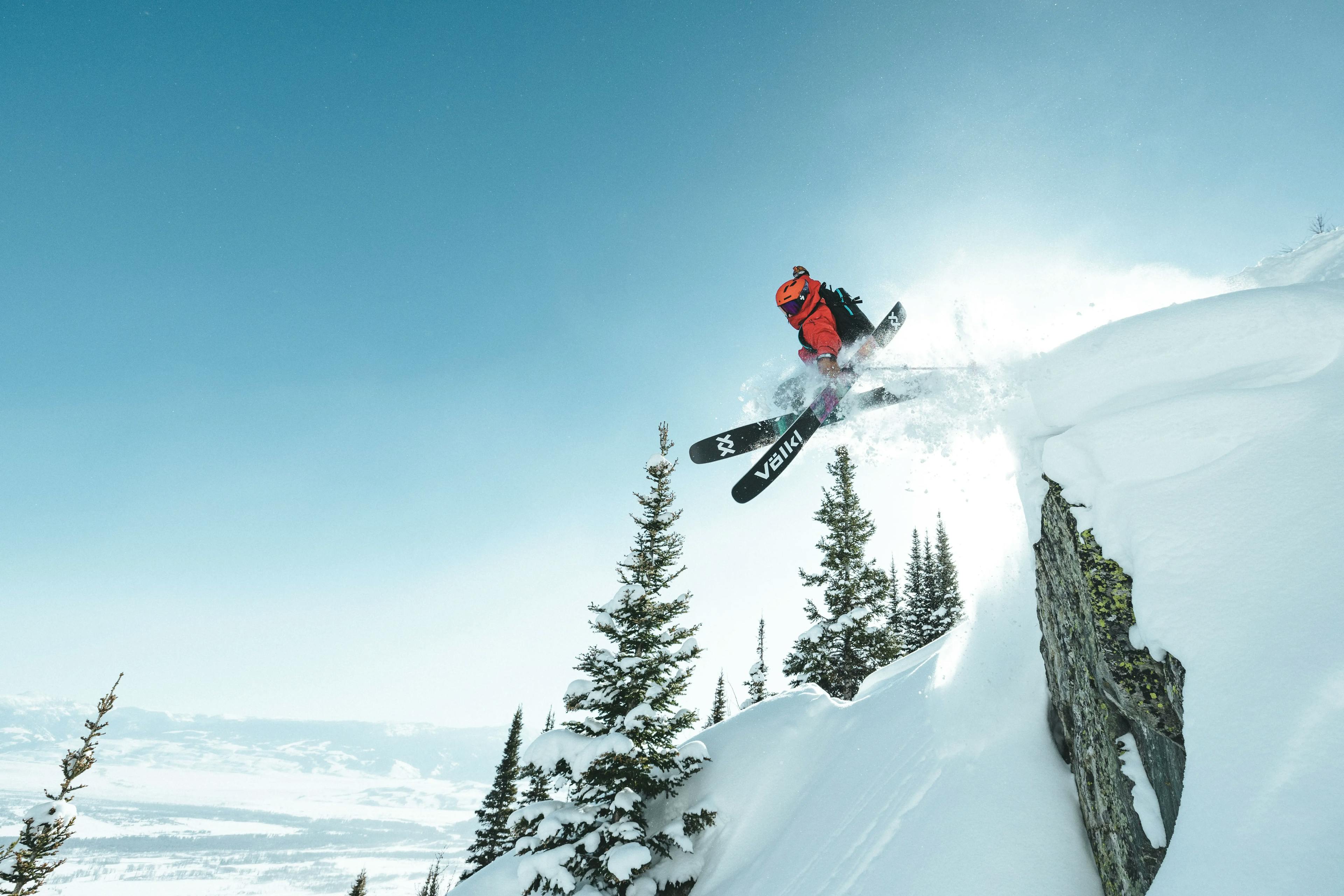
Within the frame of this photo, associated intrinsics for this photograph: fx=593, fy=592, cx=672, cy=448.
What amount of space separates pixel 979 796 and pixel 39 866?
20.6 metres

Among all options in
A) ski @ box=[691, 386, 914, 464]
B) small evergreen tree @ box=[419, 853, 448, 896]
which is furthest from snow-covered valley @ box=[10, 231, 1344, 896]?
small evergreen tree @ box=[419, 853, 448, 896]

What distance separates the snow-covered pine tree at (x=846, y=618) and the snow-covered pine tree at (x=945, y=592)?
945 cm

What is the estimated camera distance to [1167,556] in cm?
378

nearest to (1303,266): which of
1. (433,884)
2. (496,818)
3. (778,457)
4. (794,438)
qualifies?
(794,438)

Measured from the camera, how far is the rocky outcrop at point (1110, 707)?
3779 millimetres

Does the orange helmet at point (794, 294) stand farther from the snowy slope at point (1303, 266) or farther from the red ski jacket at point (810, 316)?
the snowy slope at point (1303, 266)

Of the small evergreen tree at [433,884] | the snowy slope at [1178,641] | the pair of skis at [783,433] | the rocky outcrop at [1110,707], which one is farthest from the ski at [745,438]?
the small evergreen tree at [433,884]

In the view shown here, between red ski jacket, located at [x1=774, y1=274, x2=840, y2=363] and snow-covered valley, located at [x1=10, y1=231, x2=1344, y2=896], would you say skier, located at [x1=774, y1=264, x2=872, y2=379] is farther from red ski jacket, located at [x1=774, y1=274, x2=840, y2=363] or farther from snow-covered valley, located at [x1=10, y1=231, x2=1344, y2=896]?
snow-covered valley, located at [x1=10, y1=231, x2=1344, y2=896]

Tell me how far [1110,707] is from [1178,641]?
1.27 m

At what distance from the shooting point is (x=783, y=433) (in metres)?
9.61

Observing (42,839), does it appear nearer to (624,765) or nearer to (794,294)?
(624,765)

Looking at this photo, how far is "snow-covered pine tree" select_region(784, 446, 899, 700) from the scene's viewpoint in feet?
53.5

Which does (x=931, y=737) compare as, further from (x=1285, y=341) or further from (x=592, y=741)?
(x=592, y=741)

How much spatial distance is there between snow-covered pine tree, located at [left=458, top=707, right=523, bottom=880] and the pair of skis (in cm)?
1620
